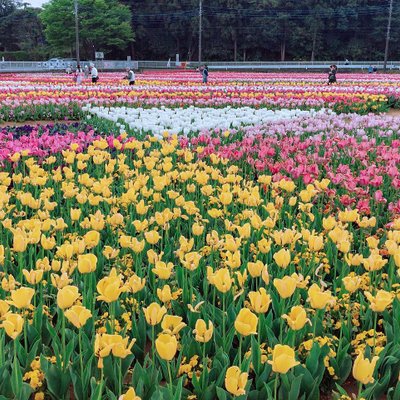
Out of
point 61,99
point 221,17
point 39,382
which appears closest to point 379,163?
point 39,382

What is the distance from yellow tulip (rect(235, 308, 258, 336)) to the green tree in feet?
186

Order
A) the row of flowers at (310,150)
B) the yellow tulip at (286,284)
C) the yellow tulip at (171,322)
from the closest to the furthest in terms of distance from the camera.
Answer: the yellow tulip at (171,322) < the yellow tulip at (286,284) < the row of flowers at (310,150)

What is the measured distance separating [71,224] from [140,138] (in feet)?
15.2

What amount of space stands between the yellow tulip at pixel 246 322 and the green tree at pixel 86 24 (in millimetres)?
56581

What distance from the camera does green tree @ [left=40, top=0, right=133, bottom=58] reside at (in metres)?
55.3

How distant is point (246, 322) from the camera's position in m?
1.99

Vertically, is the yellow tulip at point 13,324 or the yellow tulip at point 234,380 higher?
the yellow tulip at point 13,324

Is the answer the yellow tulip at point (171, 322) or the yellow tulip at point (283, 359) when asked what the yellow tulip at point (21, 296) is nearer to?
the yellow tulip at point (171, 322)

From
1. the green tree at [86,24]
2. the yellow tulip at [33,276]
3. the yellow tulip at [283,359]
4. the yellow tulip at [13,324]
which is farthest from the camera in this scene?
the green tree at [86,24]

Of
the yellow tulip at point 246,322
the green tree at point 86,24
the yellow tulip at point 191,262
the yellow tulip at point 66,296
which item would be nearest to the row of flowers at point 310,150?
the yellow tulip at point 191,262

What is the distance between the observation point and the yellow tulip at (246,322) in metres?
1.93

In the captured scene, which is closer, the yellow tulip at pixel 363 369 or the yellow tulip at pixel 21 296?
the yellow tulip at pixel 363 369

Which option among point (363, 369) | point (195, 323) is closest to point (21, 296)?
point (195, 323)

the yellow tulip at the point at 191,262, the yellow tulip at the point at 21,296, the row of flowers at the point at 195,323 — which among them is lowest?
the row of flowers at the point at 195,323
